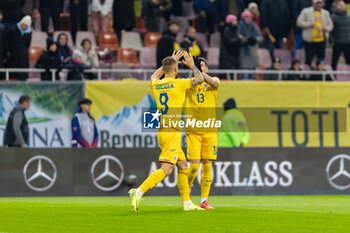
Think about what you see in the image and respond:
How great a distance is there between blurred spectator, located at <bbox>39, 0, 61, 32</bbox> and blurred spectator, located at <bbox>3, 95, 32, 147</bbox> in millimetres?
4110

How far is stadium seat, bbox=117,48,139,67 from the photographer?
82.7ft

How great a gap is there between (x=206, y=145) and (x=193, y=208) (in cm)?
138

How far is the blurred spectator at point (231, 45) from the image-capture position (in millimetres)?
23812

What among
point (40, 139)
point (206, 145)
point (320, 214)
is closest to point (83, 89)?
point (40, 139)

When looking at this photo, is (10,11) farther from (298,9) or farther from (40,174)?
(298,9)

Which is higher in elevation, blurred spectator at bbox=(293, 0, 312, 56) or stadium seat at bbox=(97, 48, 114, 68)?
blurred spectator at bbox=(293, 0, 312, 56)

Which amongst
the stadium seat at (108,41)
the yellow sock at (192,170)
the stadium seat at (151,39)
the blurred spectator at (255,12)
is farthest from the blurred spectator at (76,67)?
the yellow sock at (192,170)

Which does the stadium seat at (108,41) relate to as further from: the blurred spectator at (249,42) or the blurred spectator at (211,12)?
the blurred spectator at (249,42)

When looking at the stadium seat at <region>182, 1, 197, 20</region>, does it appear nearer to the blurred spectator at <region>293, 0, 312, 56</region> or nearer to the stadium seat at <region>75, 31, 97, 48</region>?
the blurred spectator at <region>293, 0, 312, 56</region>

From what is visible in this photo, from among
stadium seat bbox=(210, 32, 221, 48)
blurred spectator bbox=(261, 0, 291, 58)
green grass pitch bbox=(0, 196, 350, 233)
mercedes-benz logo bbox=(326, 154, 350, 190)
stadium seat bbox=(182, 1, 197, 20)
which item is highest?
stadium seat bbox=(182, 1, 197, 20)

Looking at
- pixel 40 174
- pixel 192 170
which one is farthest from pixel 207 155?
pixel 40 174

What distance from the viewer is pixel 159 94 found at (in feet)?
46.3

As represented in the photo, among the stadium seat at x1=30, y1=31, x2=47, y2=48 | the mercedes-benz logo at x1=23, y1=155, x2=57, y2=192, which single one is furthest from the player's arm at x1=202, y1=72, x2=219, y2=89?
the stadium seat at x1=30, y1=31, x2=47, y2=48

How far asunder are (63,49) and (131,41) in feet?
12.0
